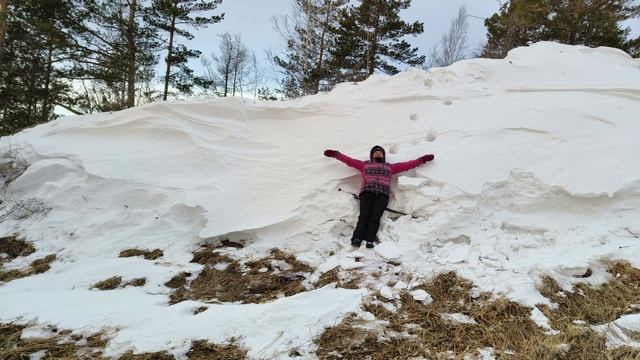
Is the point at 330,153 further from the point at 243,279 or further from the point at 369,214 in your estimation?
the point at 243,279

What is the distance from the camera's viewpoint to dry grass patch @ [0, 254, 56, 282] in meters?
3.96

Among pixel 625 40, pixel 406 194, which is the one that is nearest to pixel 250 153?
pixel 406 194

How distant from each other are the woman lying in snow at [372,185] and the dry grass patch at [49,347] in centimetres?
279

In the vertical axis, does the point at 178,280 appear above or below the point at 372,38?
below

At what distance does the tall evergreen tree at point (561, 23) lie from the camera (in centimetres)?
978

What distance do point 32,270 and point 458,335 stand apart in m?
4.50

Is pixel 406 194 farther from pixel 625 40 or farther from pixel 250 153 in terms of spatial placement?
pixel 625 40

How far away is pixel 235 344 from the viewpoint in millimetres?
2740

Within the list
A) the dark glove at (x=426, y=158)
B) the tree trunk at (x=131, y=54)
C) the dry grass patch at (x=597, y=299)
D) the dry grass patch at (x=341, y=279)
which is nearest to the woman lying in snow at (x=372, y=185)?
the dark glove at (x=426, y=158)

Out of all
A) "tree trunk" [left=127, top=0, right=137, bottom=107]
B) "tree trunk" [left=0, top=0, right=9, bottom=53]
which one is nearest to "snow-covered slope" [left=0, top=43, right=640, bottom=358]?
"tree trunk" [left=127, top=0, right=137, bottom=107]

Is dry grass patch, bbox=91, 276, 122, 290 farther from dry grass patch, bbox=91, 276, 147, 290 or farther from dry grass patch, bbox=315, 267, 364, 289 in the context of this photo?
dry grass patch, bbox=315, 267, 364, 289

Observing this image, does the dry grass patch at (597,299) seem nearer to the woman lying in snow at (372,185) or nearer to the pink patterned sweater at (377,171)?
the woman lying in snow at (372,185)

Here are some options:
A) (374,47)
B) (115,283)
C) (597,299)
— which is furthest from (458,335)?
(374,47)

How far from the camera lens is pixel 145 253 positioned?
178 inches
